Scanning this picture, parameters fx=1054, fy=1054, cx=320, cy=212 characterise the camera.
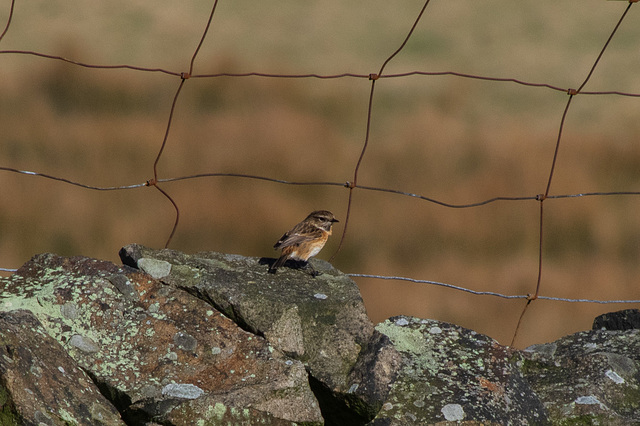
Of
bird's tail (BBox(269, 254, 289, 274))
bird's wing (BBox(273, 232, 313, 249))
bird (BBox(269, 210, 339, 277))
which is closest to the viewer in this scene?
bird's tail (BBox(269, 254, 289, 274))

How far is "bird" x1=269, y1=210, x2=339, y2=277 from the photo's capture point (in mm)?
5141

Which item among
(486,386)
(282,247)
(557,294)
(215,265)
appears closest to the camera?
(486,386)

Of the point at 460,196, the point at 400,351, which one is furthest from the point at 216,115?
the point at 400,351

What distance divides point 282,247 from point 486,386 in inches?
53.5

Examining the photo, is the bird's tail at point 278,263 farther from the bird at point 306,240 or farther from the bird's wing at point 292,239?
the bird's wing at point 292,239

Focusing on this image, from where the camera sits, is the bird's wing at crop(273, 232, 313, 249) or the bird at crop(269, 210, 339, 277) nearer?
the bird at crop(269, 210, 339, 277)

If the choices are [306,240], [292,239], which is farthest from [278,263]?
[306,240]

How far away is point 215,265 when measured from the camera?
484 cm

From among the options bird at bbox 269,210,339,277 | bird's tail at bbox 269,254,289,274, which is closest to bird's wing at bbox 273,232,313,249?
bird at bbox 269,210,339,277

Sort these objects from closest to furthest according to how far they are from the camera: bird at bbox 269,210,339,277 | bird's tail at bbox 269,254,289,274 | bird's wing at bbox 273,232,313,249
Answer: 1. bird's tail at bbox 269,254,289,274
2. bird at bbox 269,210,339,277
3. bird's wing at bbox 273,232,313,249

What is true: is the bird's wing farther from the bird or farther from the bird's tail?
the bird's tail

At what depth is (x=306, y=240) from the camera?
552cm

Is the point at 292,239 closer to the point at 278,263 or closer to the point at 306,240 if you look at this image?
the point at 306,240

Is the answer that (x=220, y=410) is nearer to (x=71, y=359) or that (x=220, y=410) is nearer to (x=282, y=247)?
(x=71, y=359)
